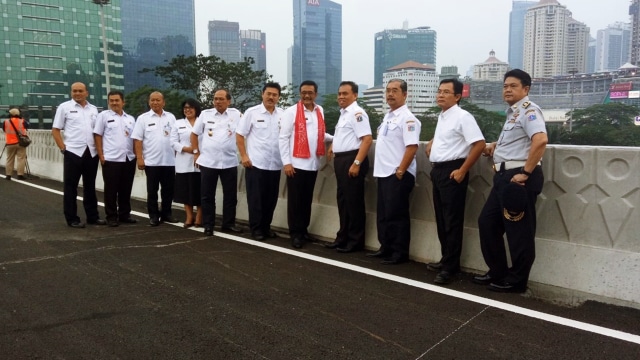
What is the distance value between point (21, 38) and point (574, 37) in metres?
142

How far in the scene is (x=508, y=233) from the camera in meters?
4.38

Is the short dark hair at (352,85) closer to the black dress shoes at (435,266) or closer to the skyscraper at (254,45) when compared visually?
the black dress shoes at (435,266)

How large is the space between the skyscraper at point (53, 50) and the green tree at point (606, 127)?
83.7 meters

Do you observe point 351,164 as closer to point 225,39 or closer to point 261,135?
point 261,135

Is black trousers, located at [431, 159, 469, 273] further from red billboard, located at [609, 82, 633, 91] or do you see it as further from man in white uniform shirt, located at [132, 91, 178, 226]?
red billboard, located at [609, 82, 633, 91]

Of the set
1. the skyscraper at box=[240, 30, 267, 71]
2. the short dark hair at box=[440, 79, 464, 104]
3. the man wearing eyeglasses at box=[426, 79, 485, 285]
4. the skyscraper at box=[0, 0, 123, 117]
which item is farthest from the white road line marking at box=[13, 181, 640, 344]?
the skyscraper at box=[240, 30, 267, 71]

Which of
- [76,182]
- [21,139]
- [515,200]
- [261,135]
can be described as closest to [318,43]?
[21,139]

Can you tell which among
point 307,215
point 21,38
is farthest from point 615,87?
point 21,38

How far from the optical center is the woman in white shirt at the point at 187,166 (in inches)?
275

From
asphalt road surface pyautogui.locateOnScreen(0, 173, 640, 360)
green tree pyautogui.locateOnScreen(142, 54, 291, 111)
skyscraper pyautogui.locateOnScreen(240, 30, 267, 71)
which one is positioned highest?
skyscraper pyautogui.locateOnScreen(240, 30, 267, 71)

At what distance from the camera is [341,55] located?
414 ft

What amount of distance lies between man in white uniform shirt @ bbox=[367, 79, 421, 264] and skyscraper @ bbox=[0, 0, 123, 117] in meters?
106

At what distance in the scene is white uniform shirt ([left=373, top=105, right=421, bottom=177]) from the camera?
5.24m

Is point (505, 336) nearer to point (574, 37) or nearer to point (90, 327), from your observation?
point (90, 327)
